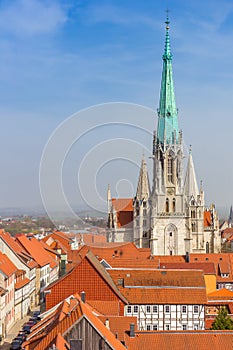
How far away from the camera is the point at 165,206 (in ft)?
409

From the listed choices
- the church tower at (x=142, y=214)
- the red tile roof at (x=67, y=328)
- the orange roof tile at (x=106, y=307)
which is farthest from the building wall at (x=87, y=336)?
the church tower at (x=142, y=214)

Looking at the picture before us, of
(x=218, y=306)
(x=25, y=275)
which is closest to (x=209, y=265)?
(x=218, y=306)

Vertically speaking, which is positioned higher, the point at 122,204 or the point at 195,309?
the point at 122,204

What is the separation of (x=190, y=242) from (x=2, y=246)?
51097 millimetres

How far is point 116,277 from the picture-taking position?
218 ft

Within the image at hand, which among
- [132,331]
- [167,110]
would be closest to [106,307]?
[132,331]

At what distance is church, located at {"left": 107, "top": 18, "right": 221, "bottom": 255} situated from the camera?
406ft

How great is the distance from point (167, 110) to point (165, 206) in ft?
61.2

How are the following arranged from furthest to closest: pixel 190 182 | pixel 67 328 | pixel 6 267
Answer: pixel 190 182 < pixel 6 267 < pixel 67 328

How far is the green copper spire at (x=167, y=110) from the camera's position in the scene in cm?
12569

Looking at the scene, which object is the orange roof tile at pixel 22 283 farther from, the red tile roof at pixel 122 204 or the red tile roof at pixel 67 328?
the red tile roof at pixel 122 204

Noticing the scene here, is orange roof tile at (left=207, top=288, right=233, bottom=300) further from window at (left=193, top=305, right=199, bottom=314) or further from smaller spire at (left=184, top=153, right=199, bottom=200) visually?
smaller spire at (left=184, top=153, right=199, bottom=200)

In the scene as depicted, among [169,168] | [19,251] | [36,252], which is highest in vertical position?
[169,168]

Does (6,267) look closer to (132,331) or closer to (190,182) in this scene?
(132,331)
